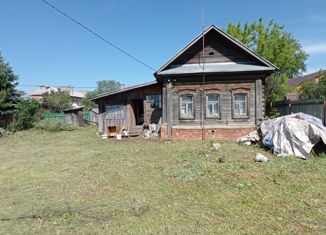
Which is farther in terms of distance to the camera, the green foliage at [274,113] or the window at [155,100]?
the window at [155,100]

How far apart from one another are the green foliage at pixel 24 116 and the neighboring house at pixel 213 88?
616 inches

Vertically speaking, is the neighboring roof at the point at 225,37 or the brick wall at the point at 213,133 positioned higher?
the neighboring roof at the point at 225,37

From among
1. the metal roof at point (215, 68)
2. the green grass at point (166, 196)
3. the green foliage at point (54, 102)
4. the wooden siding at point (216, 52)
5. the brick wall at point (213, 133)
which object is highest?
the wooden siding at point (216, 52)

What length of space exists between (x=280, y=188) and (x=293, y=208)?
1127 millimetres

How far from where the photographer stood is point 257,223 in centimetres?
461

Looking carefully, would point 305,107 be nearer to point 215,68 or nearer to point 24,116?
point 215,68

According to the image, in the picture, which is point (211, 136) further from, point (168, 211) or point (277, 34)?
point (277, 34)

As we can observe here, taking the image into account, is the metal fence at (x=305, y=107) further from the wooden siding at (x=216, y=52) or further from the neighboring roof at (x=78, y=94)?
the neighboring roof at (x=78, y=94)

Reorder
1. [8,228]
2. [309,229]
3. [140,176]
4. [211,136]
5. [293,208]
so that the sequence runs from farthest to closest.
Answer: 1. [211,136]
2. [140,176]
3. [293,208]
4. [8,228]
5. [309,229]

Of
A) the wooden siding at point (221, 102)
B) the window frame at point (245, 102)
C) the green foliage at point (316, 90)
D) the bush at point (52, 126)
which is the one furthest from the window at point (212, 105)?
the green foliage at point (316, 90)

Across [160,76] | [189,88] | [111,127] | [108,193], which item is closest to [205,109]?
[189,88]

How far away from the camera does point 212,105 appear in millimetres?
15211

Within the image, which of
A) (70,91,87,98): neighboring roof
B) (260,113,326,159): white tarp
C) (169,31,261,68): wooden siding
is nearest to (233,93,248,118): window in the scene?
(169,31,261,68): wooden siding

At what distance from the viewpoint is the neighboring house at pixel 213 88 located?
48.2ft
